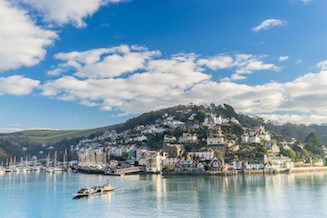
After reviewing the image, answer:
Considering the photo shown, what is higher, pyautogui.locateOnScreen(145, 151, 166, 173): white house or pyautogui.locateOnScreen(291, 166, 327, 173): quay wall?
pyautogui.locateOnScreen(145, 151, 166, 173): white house

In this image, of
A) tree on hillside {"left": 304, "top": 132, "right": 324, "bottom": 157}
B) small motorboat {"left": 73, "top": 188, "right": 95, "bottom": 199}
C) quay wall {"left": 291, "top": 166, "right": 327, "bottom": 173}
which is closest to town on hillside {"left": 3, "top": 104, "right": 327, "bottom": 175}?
tree on hillside {"left": 304, "top": 132, "right": 324, "bottom": 157}

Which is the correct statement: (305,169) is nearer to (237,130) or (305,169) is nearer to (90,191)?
(237,130)

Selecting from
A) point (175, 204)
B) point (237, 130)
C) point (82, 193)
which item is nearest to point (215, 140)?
point (237, 130)

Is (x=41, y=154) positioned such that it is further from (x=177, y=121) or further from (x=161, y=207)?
(x=161, y=207)

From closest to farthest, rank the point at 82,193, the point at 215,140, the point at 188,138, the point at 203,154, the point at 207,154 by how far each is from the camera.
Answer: the point at 82,193
the point at 207,154
the point at 203,154
the point at 215,140
the point at 188,138

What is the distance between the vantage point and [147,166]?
63.6m

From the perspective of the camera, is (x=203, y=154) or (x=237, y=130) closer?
(x=203, y=154)

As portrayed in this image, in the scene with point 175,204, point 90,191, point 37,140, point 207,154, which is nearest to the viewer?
point 175,204

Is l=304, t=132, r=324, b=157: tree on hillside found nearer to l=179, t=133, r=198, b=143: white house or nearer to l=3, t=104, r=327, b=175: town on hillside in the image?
l=3, t=104, r=327, b=175: town on hillside

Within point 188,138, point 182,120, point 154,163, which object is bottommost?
point 154,163

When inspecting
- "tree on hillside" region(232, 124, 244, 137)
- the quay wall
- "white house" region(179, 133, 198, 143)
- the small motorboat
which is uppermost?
"tree on hillside" region(232, 124, 244, 137)

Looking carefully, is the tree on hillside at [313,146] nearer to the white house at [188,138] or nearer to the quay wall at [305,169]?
the quay wall at [305,169]

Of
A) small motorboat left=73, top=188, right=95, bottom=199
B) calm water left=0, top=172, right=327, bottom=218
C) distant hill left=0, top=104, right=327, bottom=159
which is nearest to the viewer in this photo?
calm water left=0, top=172, right=327, bottom=218

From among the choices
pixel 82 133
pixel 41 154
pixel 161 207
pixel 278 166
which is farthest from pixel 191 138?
pixel 82 133
